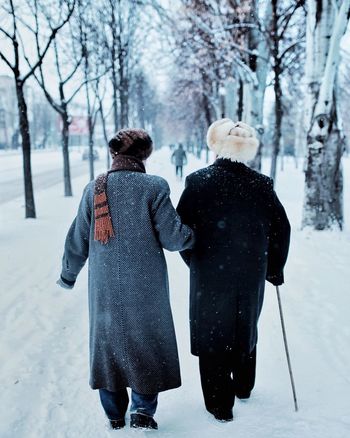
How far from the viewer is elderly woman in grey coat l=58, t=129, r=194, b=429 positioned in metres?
2.42

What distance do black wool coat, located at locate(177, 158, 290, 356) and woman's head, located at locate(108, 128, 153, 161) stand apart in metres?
0.35

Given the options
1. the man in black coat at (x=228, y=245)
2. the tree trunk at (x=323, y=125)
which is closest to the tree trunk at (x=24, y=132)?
the tree trunk at (x=323, y=125)

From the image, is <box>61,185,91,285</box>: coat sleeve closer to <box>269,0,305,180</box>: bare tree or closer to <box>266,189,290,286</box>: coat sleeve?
<box>266,189,290,286</box>: coat sleeve

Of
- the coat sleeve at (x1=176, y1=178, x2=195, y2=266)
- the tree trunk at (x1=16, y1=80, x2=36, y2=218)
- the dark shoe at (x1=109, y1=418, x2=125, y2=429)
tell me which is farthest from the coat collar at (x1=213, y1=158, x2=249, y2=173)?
the tree trunk at (x1=16, y1=80, x2=36, y2=218)

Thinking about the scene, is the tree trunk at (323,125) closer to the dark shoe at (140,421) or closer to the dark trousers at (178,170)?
the dark shoe at (140,421)

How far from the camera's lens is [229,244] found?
2580 millimetres

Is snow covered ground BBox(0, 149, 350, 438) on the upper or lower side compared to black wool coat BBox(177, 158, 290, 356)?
lower

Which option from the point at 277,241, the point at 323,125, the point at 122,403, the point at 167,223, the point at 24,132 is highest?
the point at 323,125

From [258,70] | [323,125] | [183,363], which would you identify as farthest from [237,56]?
[183,363]

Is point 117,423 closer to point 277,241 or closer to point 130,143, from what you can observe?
point 277,241

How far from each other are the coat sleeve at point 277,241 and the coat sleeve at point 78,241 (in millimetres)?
1116

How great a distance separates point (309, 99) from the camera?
25.8 ft

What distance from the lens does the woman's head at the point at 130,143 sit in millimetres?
2488

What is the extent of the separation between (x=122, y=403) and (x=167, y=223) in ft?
3.93
